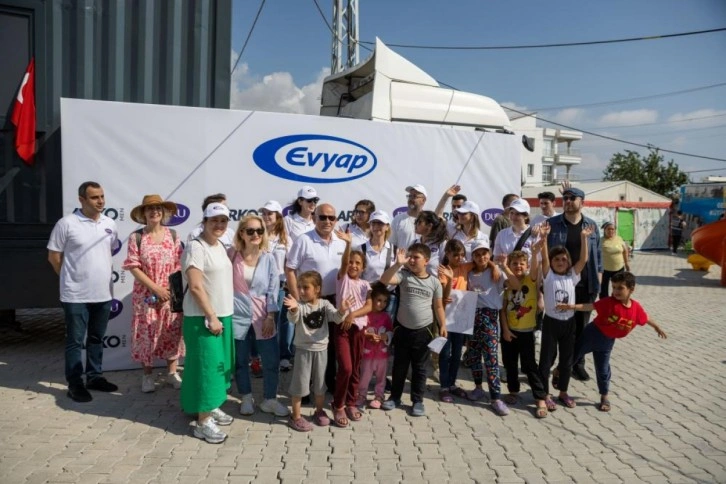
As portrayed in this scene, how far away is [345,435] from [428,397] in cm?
114

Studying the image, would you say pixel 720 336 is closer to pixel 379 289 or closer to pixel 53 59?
pixel 379 289

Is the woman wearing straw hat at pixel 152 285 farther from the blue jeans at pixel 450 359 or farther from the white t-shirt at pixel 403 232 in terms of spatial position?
the blue jeans at pixel 450 359

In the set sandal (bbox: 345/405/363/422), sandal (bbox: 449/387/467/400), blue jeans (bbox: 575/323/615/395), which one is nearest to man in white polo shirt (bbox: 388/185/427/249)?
sandal (bbox: 449/387/467/400)

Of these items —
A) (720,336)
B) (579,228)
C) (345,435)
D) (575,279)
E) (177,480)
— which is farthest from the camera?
(720,336)

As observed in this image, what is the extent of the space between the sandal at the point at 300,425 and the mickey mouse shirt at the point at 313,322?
0.56m

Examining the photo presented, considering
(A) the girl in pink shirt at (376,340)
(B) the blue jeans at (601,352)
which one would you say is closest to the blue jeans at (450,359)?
(A) the girl in pink shirt at (376,340)

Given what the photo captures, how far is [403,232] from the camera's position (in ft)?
18.4

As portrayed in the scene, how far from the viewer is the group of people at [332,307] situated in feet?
13.7

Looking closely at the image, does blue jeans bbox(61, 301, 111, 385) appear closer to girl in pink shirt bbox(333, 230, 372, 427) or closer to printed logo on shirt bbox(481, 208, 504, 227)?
girl in pink shirt bbox(333, 230, 372, 427)

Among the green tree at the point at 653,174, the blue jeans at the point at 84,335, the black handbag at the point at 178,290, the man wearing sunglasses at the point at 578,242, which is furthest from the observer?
the green tree at the point at 653,174

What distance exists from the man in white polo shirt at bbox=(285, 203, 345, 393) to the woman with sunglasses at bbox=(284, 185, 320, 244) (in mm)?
837

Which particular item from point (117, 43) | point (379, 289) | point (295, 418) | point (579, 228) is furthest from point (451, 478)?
point (117, 43)

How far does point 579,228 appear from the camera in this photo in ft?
17.6

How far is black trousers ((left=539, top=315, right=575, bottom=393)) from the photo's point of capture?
4.80m
